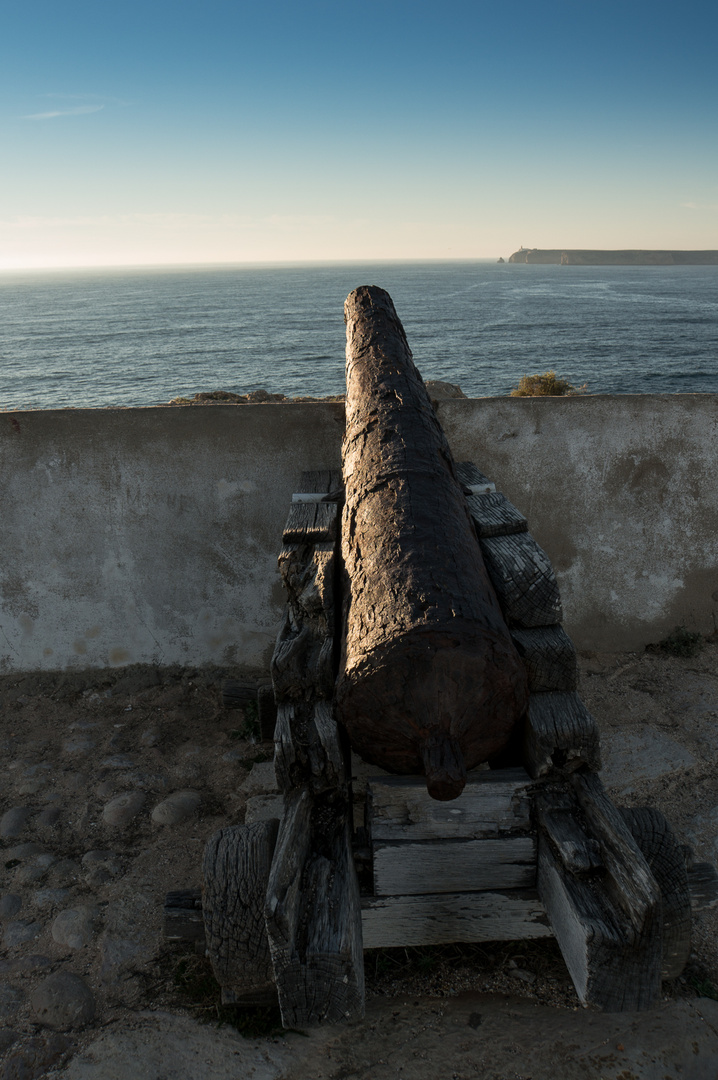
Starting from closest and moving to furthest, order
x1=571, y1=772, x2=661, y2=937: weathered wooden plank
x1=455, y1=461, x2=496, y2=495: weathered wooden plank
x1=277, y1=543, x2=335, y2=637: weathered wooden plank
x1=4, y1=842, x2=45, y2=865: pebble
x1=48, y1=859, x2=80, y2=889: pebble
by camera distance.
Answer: x1=571, y1=772, x2=661, y2=937: weathered wooden plank → x1=277, y1=543, x2=335, y2=637: weathered wooden plank → x1=48, y1=859, x2=80, y2=889: pebble → x1=4, y1=842, x2=45, y2=865: pebble → x1=455, y1=461, x2=496, y2=495: weathered wooden plank

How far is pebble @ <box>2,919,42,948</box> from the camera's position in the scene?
9.37 feet

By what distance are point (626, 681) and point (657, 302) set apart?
11222cm

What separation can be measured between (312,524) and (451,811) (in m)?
1.38

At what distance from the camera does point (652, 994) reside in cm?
184

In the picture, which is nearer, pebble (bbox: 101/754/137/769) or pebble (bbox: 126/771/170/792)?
pebble (bbox: 126/771/170/792)

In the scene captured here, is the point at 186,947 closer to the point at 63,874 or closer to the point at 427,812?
the point at 63,874

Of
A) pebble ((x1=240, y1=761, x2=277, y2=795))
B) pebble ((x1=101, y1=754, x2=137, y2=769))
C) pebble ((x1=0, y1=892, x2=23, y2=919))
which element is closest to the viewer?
pebble ((x1=0, y1=892, x2=23, y2=919))

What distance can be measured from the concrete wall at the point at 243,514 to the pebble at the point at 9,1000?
247 centimetres

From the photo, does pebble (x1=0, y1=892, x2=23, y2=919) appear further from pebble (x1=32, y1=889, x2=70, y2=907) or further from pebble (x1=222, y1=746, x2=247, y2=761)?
pebble (x1=222, y1=746, x2=247, y2=761)

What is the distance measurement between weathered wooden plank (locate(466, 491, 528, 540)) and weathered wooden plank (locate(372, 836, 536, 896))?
121 cm

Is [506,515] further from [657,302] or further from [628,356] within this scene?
[657,302]

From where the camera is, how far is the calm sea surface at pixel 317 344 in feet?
151

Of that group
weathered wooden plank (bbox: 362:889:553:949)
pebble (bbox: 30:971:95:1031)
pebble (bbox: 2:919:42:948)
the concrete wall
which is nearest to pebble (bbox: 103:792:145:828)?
pebble (bbox: 2:919:42:948)

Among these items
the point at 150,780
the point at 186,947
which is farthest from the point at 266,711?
the point at 186,947
